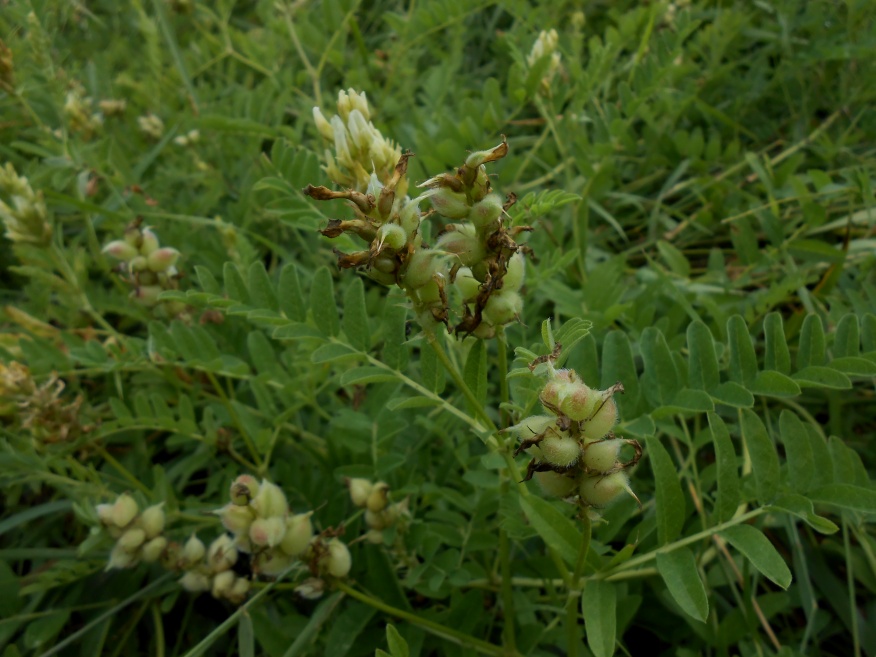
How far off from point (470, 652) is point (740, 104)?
210cm

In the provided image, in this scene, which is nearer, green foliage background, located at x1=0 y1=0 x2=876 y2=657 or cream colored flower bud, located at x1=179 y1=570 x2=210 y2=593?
green foliage background, located at x1=0 y1=0 x2=876 y2=657

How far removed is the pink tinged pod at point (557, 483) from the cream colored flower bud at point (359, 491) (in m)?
0.57

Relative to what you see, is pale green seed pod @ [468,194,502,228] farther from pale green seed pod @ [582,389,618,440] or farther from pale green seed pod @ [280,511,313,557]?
pale green seed pod @ [280,511,313,557]

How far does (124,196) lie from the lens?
7.33ft

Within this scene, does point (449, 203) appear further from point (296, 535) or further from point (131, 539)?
point (131, 539)

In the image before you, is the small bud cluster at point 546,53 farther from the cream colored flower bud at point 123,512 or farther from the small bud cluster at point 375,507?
the cream colored flower bud at point 123,512

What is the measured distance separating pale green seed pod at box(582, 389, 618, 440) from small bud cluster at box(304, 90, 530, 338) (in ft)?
0.62

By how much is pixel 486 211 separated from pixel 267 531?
2.12 ft

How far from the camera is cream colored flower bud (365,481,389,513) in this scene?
1263 mm

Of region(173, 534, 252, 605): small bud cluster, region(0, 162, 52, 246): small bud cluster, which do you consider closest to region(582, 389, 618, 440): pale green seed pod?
region(173, 534, 252, 605): small bud cluster

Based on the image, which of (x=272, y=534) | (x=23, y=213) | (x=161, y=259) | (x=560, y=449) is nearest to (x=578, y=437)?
(x=560, y=449)

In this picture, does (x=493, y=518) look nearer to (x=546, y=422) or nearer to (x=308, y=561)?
(x=308, y=561)

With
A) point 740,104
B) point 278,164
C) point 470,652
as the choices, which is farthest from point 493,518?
point 740,104

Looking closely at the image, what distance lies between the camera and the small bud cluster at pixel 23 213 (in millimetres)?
1616
